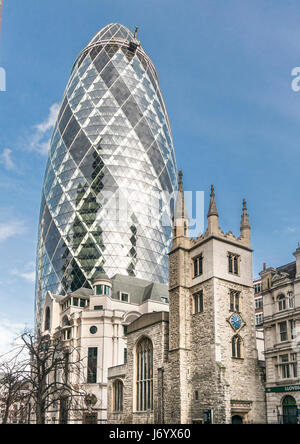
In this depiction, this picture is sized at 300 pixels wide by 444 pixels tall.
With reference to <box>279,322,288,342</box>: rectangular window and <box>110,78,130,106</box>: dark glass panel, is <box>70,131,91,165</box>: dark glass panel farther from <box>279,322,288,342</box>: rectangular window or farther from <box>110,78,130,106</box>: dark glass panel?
<box>279,322,288,342</box>: rectangular window

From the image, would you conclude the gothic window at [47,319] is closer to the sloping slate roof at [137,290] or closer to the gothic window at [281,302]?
the sloping slate roof at [137,290]

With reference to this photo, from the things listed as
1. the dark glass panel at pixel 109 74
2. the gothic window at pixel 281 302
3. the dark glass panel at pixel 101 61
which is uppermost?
the dark glass panel at pixel 101 61

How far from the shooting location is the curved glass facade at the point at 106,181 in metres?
83.2

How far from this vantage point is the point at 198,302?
3909 centimetres

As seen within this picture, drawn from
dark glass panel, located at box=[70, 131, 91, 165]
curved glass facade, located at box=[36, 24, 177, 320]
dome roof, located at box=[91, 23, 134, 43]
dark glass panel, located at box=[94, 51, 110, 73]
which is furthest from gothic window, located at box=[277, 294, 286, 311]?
dome roof, located at box=[91, 23, 134, 43]

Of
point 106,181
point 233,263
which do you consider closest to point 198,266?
point 233,263

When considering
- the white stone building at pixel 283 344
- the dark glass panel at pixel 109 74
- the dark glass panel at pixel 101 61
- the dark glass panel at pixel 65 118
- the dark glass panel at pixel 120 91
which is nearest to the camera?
the white stone building at pixel 283 344

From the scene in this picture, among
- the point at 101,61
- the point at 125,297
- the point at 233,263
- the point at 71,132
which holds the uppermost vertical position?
the point at 101,61

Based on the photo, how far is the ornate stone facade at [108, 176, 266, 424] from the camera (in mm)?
36000

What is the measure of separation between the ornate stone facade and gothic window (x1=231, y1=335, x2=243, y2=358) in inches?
3.0

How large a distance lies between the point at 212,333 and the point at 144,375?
340 inches

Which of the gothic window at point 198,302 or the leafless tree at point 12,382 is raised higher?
the gothic window at point 198,302

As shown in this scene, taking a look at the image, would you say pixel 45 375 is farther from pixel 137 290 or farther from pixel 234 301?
pixel 137 290

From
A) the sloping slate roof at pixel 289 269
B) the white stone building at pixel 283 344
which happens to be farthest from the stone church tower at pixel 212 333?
the sloping slate roof at pixel 289 269
